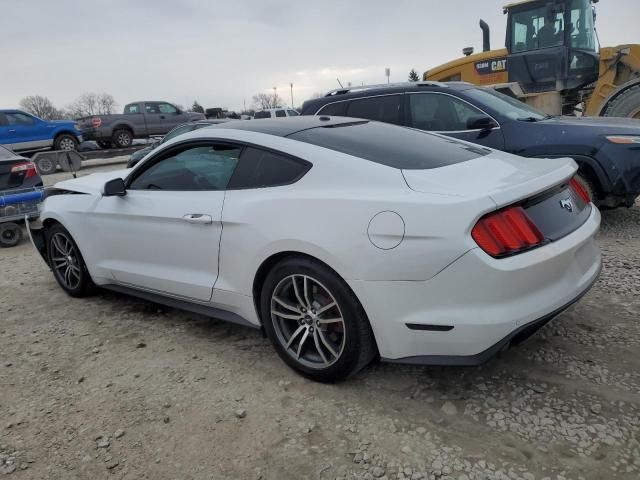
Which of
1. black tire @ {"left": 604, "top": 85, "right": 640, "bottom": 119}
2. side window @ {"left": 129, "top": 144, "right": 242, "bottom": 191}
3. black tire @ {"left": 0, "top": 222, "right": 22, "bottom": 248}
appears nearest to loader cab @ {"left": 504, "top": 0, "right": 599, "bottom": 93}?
black tire @ {"left": 604, "top": 85, "right": 640, "bottom": 119}

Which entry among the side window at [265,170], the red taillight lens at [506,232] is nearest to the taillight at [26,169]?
the side window at [265,170]

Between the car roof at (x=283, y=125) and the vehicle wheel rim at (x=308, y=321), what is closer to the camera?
the vehicle wheel rim at (x=308, y=321)

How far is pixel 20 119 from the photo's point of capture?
16.1 metres

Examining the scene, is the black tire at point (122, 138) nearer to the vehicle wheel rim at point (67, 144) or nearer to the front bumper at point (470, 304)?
the vehicle wheel rim at point (67, 144)

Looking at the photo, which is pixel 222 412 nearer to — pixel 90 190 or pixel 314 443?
pixel 314 443

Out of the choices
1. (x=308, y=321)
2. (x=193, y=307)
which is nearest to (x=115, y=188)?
(x=193, y=307)

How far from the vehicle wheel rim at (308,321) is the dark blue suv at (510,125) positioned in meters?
3.77

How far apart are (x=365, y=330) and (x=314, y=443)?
59 cm

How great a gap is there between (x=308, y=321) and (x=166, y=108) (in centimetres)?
1931

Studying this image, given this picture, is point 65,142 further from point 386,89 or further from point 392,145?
point 392,145

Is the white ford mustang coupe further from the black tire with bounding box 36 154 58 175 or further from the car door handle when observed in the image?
the black tire with bounding box 36 154 58 175

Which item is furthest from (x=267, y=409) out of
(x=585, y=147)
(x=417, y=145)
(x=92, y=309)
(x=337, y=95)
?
(x=337, y=95)

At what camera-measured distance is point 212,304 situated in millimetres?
3318

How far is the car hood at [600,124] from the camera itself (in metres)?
5.27
